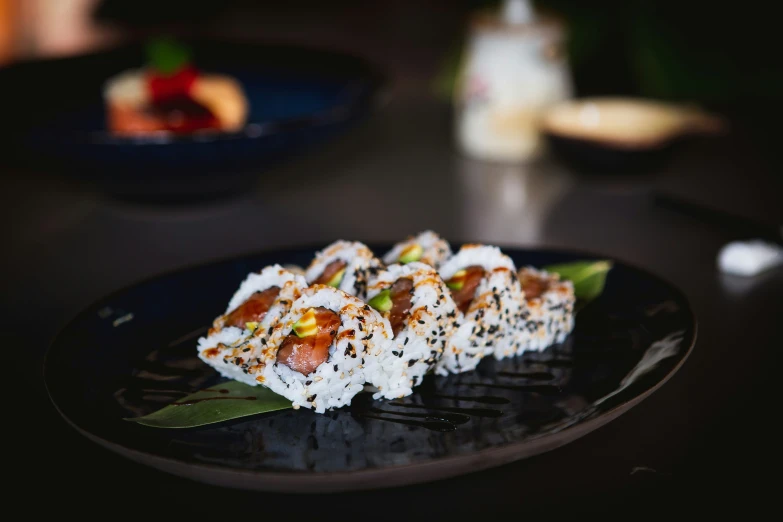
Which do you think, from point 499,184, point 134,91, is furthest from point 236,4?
point 499,184

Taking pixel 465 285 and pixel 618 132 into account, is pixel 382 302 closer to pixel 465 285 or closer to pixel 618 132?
pixel 465 285

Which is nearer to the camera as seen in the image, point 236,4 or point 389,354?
point 389,354

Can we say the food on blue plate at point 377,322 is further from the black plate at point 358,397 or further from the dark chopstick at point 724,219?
the dark chopstick at point 724,219

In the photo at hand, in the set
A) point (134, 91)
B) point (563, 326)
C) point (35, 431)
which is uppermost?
point (134, 91)

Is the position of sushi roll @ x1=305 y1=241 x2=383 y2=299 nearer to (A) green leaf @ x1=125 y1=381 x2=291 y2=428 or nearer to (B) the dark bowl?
(A) green leaf @ x1=125 y1=381 x2=291 y2=428

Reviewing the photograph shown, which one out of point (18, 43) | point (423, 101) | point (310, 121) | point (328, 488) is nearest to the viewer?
point (328, 488)

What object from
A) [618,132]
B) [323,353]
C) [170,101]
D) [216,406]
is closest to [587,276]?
[323,353]

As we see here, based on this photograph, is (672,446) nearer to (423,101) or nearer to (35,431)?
(35,431)

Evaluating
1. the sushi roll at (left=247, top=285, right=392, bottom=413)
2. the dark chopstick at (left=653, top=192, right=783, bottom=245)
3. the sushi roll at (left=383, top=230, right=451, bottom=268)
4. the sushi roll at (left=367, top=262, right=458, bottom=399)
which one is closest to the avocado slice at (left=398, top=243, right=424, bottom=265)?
the sushi roll at (left=383, top=230, right=451, bottom=268)
